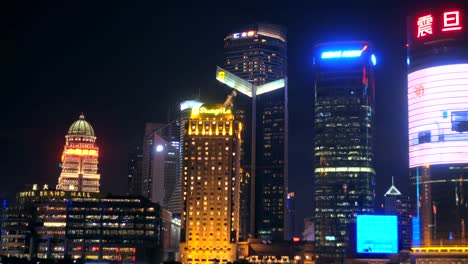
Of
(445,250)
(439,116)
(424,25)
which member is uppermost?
(424,25)

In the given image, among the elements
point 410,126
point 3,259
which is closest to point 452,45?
point 410,126

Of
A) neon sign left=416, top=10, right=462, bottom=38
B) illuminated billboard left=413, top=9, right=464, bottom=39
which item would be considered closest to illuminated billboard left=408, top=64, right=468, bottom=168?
illuminated billboard left=413, top=9, right=464, bottom=39

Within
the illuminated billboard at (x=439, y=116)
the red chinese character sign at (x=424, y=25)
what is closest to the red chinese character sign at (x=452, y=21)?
the red chinese character sign at (x=424, y=25)

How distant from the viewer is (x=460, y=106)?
166 m

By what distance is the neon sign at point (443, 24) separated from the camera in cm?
17200

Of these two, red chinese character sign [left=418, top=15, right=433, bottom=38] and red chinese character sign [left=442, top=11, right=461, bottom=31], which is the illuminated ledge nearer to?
red chinese character sign [left=418, top=15, right=433, bottom=38]

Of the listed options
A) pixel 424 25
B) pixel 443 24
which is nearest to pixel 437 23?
pixel 443 24

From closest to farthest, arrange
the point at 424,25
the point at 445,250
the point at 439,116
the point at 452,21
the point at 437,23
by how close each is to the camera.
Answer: the point at 445,250, the point at 439,116, the point at 452,21, the point at 437,23, the point at 424,25

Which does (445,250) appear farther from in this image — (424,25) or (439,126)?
(424,25)

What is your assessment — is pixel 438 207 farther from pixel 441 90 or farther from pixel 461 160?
pixel 441 90

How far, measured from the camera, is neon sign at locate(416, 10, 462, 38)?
172 meters

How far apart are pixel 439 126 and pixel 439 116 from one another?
6.75ft

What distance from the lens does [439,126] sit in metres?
168

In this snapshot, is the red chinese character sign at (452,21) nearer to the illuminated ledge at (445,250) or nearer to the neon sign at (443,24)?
the neon sign at (443,24)
